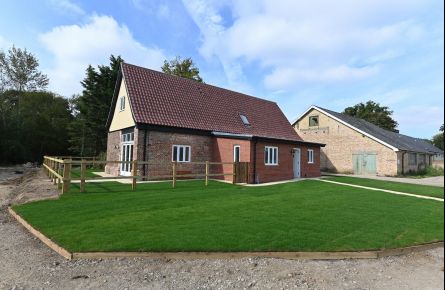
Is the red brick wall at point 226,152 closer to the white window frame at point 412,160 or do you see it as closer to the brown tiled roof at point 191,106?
the brown tiled roof at point 191,106

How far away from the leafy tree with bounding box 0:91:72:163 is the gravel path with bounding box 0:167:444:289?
3731 centimetres

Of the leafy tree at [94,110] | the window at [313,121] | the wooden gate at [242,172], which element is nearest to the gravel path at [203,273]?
the wooden gate at [242,172]

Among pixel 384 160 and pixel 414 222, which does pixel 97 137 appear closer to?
pixel 384 160

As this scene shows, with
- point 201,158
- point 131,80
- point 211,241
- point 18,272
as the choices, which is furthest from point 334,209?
point 131,80

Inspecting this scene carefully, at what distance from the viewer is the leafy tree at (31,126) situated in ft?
121

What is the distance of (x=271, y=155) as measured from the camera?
19.0m

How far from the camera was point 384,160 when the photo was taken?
2762 cm

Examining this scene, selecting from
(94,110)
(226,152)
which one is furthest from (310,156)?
(94,110)

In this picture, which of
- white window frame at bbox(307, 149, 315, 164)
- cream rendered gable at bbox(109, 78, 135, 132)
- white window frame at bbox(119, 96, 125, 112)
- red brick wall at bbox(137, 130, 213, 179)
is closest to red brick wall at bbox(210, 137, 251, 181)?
red brick wall at bbox(137, 130, 213, 179)

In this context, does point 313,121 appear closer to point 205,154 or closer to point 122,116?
point 205,154

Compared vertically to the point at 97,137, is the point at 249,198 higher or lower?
lower

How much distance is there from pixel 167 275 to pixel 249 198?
6686mm

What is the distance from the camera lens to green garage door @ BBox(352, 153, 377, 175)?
28.4 m

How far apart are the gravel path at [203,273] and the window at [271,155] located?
12776 millimetres
